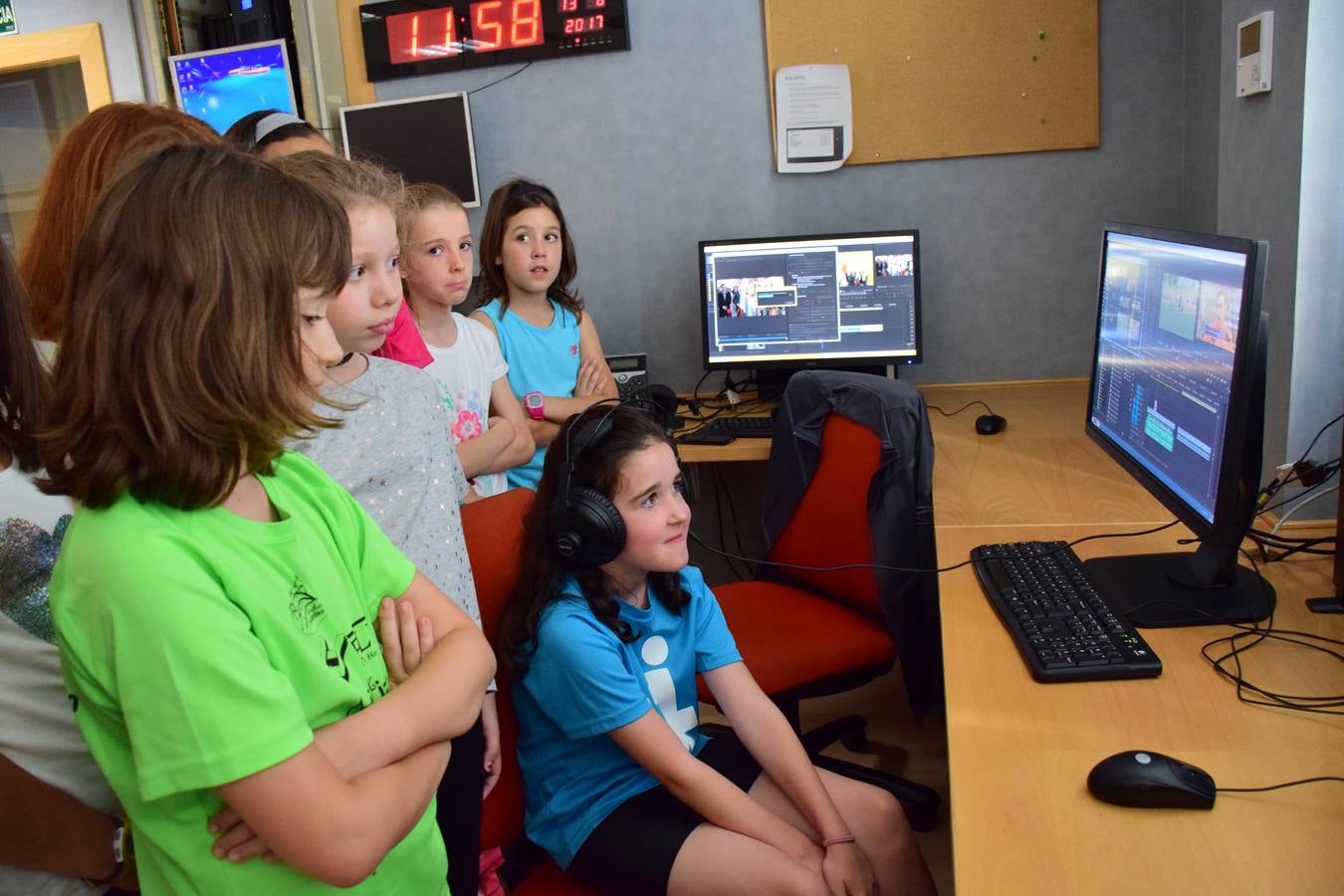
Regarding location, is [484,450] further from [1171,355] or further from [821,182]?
[821,182]

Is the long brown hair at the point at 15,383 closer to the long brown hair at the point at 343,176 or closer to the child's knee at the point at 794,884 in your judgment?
the long brown hair at the point at 343,176

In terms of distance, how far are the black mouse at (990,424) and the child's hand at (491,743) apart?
1.65 metres

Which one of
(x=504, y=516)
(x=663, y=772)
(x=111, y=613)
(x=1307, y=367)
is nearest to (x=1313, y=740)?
(x=663, y=772)

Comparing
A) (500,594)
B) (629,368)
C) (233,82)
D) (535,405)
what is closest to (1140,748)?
(500,594)

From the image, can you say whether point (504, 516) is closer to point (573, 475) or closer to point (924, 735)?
point (573, 475)

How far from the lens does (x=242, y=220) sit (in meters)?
0.89

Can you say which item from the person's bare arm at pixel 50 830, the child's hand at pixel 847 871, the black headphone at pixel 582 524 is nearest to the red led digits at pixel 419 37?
the black headphone at pixel 582 524

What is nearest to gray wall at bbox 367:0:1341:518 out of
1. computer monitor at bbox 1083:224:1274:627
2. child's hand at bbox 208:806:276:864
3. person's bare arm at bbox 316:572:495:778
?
computer monitor at bbox 1083:224:1274:627

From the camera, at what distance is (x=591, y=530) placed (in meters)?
1.49

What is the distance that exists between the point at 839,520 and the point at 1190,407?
950 mm

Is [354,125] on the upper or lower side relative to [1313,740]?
upper

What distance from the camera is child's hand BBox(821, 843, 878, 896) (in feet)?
4.75

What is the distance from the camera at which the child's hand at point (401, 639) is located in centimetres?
109

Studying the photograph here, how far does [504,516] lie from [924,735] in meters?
1.50
